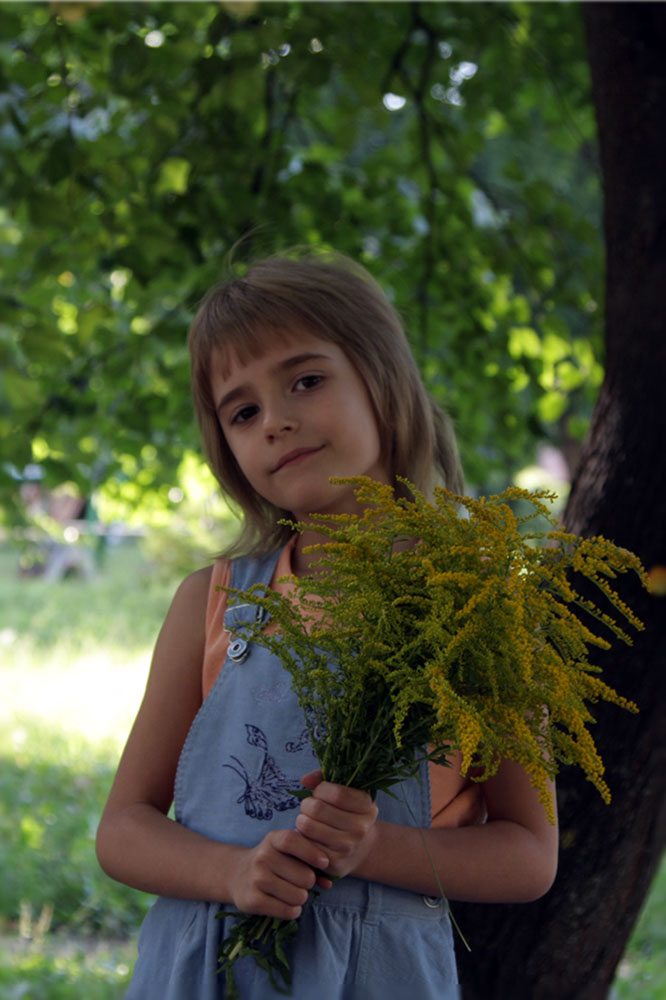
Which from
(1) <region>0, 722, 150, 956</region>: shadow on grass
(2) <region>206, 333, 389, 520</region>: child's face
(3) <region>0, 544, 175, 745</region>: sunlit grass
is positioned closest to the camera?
(2) <region>206, 333, 389, 520</region>: child's face

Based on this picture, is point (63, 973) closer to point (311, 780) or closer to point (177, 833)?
point (177, 833)

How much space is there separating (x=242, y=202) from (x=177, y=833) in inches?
86.0

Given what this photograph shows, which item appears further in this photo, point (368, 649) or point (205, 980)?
point (205, 980)

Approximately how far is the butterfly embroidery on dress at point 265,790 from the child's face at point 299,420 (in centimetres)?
39

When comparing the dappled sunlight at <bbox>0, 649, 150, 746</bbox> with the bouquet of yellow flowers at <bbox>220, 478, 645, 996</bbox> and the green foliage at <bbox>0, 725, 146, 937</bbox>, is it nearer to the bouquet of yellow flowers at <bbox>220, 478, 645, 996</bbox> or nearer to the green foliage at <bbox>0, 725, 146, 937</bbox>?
the green foliage at <bbox>0, 725, 146, 937</bbox>

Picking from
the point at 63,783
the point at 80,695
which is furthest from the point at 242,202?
the point at 80,695

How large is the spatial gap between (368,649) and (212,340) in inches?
30.1

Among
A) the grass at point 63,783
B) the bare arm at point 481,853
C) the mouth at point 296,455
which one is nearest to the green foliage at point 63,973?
the grass at point 63,783


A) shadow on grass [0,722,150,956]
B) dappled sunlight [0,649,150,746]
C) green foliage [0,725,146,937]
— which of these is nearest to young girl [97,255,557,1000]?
shadow on grass [0,722,150,956]

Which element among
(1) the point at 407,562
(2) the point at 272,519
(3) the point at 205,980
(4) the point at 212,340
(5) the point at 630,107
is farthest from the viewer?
(5) the point at 630,107

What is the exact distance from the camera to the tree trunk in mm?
1919

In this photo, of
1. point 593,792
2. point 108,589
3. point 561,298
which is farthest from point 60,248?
point 108,589

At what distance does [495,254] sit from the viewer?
3.85 m

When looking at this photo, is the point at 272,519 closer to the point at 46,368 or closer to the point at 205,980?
the point at 205,980
